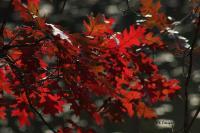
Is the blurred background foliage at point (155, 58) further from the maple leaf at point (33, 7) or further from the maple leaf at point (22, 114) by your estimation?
the maple leaf at point (33, 7)

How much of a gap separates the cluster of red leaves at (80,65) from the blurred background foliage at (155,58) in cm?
42

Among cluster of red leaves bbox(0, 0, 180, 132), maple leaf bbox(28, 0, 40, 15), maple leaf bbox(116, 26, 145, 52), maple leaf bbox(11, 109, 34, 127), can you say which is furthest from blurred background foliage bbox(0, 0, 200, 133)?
maple leaf bbox(28, 0, 40, 15)

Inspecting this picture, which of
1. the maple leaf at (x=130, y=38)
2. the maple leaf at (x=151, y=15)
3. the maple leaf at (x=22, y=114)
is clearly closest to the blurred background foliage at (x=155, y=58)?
the maple leaf at (x=151, y=15)

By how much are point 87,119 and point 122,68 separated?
9.50ft

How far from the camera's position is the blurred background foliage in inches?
197

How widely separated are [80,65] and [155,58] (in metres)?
4.56

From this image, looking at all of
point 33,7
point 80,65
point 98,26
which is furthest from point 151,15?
point 33,7

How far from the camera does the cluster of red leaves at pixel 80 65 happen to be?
6.54 ft

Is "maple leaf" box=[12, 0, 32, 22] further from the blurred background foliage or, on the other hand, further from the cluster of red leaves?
the blurred background foliage

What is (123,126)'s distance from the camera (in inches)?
200

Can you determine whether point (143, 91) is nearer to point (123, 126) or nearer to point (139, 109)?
point (139, 109)

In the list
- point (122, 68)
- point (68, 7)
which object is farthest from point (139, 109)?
point (68, 7)

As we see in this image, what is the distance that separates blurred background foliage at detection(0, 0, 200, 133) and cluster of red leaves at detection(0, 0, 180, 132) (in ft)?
1.39

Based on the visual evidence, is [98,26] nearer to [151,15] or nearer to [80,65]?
[80,65]
